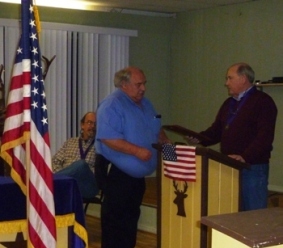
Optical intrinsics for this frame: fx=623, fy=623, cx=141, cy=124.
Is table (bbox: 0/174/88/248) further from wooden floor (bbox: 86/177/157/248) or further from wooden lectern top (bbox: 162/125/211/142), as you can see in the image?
wooden floor (bbox: 86/177/157/248)

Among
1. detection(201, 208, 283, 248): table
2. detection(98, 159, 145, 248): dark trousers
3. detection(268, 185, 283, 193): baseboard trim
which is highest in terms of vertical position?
detection(201, 208, 283, 248): table

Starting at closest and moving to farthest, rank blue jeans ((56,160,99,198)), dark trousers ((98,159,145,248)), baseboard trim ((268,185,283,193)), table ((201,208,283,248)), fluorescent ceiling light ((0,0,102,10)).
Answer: table ((201,208,283,248)) < dark trousers ((98,159,145,248)) < blue jeans ((56,160,99,198)) < baseboard trim ((268,185,283,193)) < fluorescent ceiling light ((0,0,102,10))

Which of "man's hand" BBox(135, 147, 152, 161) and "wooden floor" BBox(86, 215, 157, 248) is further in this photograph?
"wooden floor" BBox(86, 215, 157, 248)

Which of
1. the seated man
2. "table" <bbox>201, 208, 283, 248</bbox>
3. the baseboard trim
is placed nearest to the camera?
"table" <bbox>201, 208, 283, 248</bbox>

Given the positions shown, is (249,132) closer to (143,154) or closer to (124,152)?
(143,154)

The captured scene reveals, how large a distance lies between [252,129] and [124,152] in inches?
34.7

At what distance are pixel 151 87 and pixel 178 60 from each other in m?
0.52

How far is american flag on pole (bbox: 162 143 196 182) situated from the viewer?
3.91 meters

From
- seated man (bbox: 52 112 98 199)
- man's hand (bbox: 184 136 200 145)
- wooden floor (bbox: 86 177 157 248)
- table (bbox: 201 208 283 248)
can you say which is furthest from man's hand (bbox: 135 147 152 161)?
table (bbox: 201 208 283 248)

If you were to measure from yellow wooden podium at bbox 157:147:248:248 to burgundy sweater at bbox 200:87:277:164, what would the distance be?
0.18 meters

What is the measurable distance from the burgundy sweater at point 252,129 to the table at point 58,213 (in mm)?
1226

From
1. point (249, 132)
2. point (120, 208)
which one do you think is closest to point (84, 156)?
point (120, 208)

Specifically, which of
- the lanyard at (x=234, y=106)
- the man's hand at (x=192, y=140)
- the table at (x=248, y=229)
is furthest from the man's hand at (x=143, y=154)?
the table at (x=248, y=229)

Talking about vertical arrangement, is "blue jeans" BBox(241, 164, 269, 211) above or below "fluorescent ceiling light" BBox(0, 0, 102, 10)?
below
